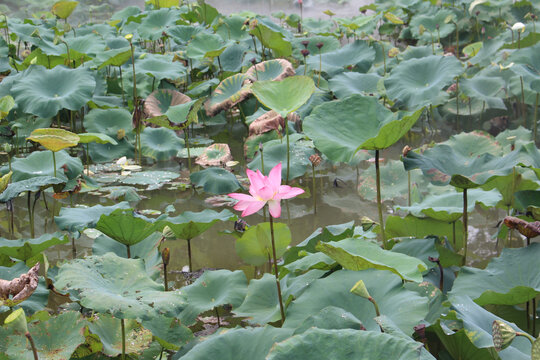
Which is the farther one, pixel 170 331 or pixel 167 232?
pixel 167 232

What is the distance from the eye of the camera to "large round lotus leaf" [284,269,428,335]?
4.17 feet

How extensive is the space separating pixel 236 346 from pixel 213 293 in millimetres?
504

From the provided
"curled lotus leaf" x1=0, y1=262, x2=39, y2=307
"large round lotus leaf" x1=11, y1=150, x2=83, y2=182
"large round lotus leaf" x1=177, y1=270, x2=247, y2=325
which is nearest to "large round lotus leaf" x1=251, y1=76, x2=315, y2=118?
"large round lotus leaf" x1=177, y1=270, x2=247, y2=325

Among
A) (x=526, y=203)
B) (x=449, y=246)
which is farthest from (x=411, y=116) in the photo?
(x=526, y=203)

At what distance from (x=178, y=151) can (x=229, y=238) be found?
36.7 inches

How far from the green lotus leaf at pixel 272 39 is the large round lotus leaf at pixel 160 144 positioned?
34.3 inches

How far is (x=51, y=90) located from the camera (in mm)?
3270

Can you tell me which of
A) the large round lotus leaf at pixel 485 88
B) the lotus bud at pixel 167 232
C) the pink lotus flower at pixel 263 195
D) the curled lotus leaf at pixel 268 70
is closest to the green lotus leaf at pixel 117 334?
the lotus bud at pixel 167 232

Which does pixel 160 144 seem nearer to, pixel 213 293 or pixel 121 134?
pixel 121 134

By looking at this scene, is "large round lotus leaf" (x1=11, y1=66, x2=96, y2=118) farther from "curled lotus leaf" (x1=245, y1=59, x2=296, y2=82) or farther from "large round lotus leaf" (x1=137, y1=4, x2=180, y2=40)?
"large round lotus leaf" (x1=137, y1=4, x2=180, y2=40)

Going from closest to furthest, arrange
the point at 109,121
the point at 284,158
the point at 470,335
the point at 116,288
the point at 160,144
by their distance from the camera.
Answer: the point at 470,335, the point at 116,288, the point at 284,158, the point at 160,144, the point at 109,121

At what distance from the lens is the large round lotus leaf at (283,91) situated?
7.20 ft

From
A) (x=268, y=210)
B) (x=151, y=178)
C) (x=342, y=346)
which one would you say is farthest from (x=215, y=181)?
(x=342, y=346)

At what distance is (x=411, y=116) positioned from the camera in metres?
1.56
